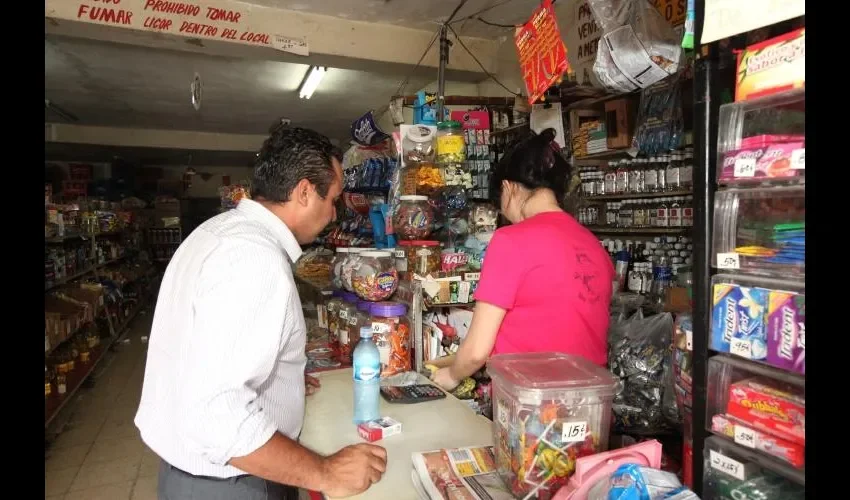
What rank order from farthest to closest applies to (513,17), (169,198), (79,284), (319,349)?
(169,198) → (79,284) → (513,17) → (319,349)

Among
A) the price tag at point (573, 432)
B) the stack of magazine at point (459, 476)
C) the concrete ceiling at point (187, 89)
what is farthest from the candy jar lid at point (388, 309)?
the concrete ceiling at point (187, 89)

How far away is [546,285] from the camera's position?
1.74 m

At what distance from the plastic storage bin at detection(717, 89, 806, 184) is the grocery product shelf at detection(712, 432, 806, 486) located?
45cm

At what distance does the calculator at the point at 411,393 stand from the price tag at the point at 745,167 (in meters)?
1.46

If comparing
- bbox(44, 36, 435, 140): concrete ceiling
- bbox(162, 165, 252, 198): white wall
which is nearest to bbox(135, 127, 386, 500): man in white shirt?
bbox(44, 36, 435, 140): concrete ceiling

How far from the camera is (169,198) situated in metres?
13.0

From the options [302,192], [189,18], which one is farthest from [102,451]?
[302,192]

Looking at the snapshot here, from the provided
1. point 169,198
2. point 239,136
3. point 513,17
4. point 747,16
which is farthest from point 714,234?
point 169,198

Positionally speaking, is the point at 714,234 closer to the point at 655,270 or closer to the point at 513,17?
the point at 655,270

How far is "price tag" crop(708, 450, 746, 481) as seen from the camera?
91 centimetres

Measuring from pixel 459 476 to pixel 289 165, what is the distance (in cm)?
99

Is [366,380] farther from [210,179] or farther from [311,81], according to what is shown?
[210,179]

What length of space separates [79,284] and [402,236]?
555cm
